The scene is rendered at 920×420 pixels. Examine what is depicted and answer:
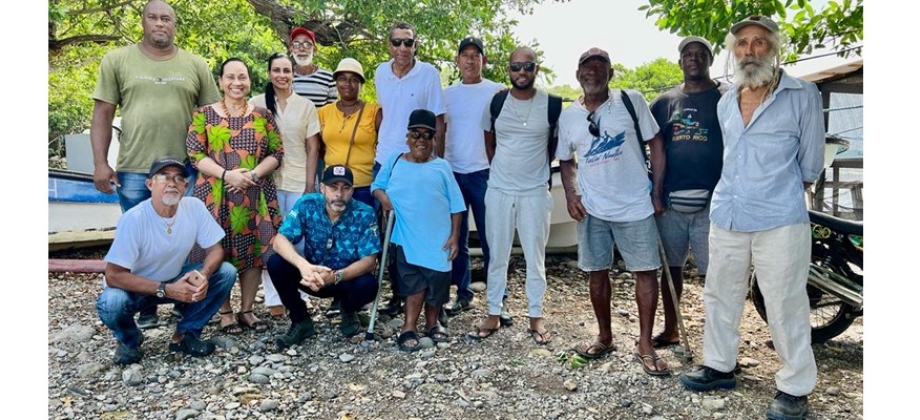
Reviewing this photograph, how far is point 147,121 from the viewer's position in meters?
4.66

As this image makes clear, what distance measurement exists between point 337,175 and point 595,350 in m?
2.11

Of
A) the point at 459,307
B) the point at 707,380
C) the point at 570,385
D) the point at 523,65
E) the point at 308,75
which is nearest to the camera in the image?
the point at 707,380

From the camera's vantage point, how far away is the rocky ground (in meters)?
3.81

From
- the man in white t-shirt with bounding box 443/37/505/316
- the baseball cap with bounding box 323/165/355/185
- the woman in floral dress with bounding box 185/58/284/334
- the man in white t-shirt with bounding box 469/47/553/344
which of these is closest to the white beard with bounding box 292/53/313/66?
the woman in floral dress with bounding box 185/58/284/334

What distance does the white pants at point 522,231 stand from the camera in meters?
4.68

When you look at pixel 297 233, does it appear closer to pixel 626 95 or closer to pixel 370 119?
pixel 370 119

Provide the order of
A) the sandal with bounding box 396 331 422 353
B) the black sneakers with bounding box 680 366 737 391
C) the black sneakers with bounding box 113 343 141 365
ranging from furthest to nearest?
the sandal with bounding box 396 331 422 353, the black sneakers with bounding box 113 343 141 365, the black sneakers with bounding box 680 366 737 391

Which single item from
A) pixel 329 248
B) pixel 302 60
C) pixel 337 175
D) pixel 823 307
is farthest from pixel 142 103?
pixel 823 307

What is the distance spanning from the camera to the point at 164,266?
4.40 metres

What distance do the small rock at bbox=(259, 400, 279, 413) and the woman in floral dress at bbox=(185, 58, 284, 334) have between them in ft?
4.28

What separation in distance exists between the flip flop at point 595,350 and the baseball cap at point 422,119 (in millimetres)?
1813

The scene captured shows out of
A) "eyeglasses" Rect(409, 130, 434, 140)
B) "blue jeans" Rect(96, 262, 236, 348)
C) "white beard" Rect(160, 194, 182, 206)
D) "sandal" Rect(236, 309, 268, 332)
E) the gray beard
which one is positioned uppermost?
the gray beard

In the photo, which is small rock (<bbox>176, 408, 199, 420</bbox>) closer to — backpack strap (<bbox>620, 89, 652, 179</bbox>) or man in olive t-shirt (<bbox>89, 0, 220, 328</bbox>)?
man in olive t-shirt (<bbox>89, 0, 220, 328</bbox>)

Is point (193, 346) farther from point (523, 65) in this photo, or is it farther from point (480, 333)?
point (523, 65)
